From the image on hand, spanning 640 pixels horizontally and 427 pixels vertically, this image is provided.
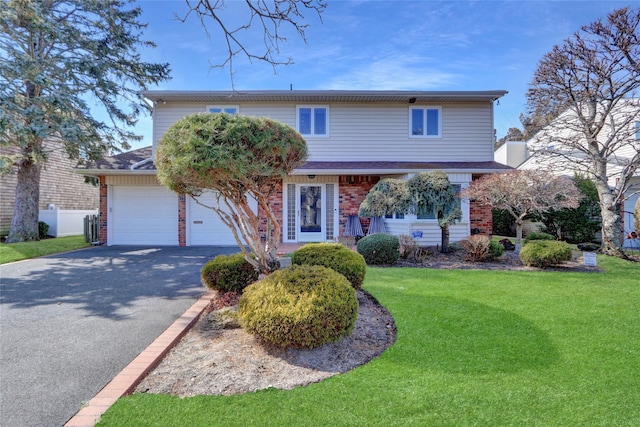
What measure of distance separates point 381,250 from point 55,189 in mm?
17505

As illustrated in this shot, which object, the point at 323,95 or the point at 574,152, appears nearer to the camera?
the point at 574,152

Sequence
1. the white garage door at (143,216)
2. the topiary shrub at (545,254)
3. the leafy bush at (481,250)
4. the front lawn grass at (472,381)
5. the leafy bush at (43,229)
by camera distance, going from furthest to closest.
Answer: the leafy bush at (43,229) → the white garage door at (143,216) → the leafy bush at (481,250) → the topiary shrub at (545,254) → the front lawn grass at (472,381)

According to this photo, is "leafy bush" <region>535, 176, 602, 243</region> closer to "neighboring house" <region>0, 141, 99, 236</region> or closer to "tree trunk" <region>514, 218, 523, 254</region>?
"tree trunk" <region>514, 218, 523, 254</region>

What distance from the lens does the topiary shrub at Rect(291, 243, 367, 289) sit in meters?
5.14

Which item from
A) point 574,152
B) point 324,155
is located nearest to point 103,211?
point 324,155

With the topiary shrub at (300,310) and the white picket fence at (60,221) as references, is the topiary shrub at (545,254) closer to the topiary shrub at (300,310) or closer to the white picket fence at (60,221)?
the topiary shrub at (300,310)

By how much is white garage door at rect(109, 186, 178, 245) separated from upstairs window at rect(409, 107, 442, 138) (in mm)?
9460

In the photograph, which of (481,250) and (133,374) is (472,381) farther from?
(481,250)

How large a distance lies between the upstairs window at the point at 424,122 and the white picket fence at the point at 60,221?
626 inches

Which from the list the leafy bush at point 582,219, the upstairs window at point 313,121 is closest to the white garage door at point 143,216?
the upstairs window at point 313,121

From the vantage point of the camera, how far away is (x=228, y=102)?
41.4 feet

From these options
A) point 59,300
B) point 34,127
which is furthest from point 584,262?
point 34,127

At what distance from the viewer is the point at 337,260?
5.22 meters

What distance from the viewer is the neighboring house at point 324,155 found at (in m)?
12.2
